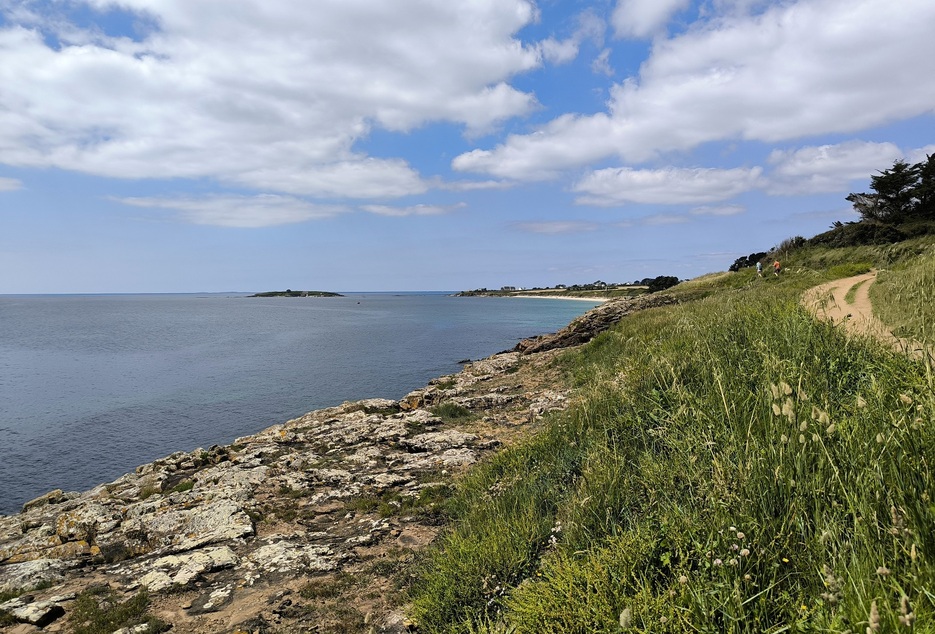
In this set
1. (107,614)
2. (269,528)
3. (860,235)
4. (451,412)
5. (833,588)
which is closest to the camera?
(833,588)

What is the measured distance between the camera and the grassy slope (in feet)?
9.45

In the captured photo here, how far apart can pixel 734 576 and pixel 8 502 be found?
2366 centimetres

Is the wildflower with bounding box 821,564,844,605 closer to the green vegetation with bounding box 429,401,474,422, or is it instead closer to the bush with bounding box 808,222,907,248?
the green vegetation with bounding box 429,401,474,422

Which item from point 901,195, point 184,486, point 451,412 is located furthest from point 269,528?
point 901,195

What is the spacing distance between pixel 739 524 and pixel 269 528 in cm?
926

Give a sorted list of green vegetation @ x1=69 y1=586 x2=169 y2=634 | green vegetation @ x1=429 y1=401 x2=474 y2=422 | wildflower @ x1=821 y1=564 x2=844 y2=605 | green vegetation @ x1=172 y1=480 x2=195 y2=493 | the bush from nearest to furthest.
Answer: wildflower @ x1=821 y1=564 x2=844 y2=605 → green vegetation @ x1=69 y1=586 x2=169 y2=634 → green vegetation @ x1=172 y1=480 x2=195 y2=493 → green vegetation @ x1=429 y1=401 x2=474 y2=422 → the bush

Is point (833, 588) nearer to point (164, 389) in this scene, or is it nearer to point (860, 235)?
point (164, 389)

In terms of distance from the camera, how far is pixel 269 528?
32.1 ft

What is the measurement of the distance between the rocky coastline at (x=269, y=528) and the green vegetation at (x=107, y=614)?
0.10 metres

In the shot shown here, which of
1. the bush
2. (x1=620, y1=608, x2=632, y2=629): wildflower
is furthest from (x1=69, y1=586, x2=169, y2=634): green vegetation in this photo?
the bush

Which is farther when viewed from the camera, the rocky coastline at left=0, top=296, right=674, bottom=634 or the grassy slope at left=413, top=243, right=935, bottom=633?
the rocky coastline at left=0, top=296, right=674, bottom=634

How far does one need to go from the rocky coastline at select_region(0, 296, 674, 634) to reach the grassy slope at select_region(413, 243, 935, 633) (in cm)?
164

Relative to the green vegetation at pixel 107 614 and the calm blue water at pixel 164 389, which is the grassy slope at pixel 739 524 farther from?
the calm blue water at pixel 164 389

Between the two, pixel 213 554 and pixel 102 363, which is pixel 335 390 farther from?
pixel 102 363
